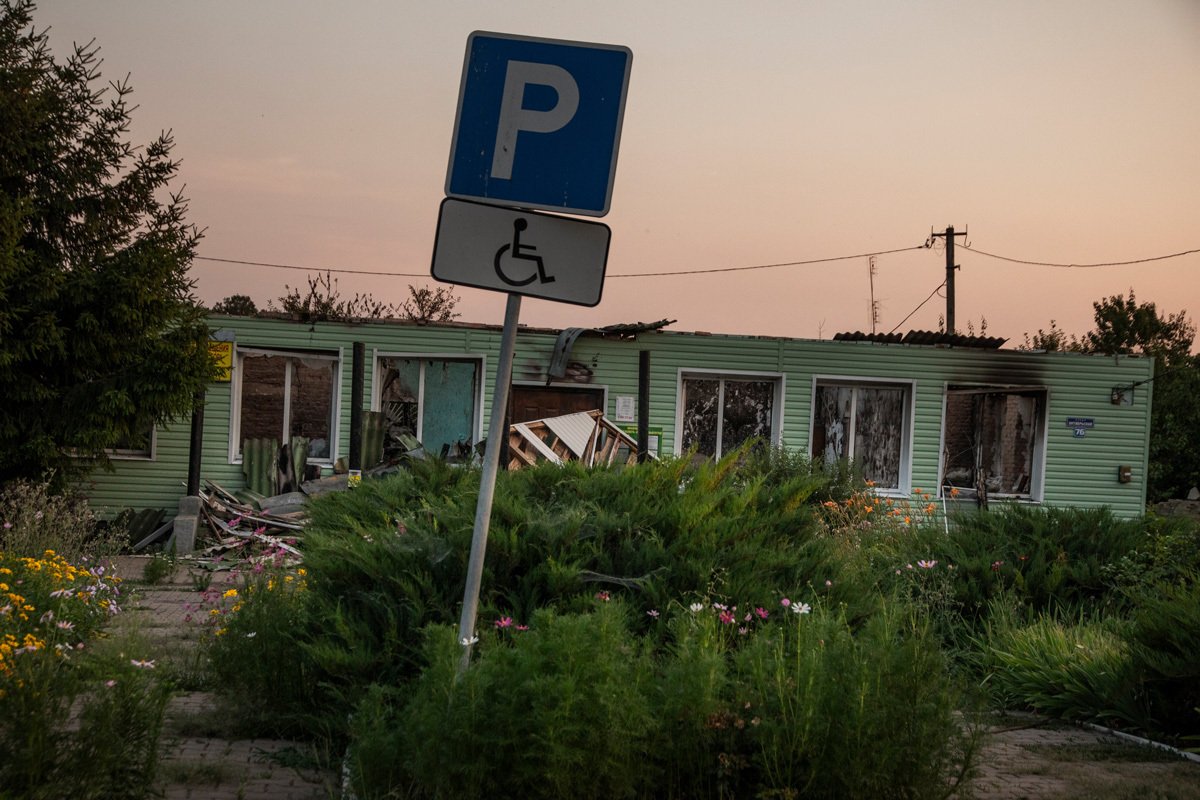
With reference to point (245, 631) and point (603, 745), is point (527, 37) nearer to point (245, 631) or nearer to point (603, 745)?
point (603, 745)

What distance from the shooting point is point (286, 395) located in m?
19.8

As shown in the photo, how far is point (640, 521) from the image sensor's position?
648 cm

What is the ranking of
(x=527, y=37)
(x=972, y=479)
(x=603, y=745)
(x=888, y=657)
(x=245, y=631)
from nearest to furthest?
(x=603, y=745)
(x=888, y=657)
(x=527, y=37)
(x=245, y=631)
(x=972, y=479)

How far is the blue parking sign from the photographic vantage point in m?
4.86

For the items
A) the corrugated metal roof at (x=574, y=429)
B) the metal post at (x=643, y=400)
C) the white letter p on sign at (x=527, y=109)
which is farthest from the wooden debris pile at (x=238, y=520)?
the white letter p on sign at (x=527, y=109)

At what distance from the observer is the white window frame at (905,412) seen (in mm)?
21250

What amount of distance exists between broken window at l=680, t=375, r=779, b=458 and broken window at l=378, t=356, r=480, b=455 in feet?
13.0

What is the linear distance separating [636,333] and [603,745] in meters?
16.4

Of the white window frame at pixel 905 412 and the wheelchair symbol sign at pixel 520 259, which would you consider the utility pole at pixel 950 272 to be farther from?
the wheelchair symbol sign at pixel 520 259

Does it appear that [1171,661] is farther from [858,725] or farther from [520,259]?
[520,259]

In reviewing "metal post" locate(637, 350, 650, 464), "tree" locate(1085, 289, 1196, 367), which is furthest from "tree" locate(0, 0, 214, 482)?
"tree" locate(1085, 289, 1196, 367)

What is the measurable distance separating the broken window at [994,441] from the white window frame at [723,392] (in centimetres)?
318

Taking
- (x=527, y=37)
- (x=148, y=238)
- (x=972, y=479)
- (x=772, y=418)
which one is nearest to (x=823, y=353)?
(x=772, y=418)

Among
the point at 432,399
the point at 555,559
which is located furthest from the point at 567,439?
the point at 555,559
